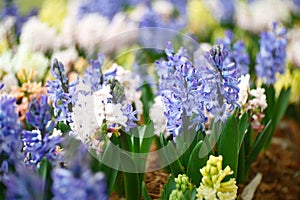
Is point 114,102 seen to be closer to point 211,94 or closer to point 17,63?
point 211,94

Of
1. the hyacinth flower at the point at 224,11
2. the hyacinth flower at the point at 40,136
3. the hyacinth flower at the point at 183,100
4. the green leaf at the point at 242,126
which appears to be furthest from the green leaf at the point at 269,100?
the hyacinth flower at the point at 224,11

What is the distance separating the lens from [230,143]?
57.1 inches

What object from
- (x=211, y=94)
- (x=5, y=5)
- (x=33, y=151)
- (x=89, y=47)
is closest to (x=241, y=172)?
(x=211, y=94)

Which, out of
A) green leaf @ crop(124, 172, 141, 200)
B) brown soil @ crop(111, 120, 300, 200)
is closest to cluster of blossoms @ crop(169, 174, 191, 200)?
green leaf @ crop(124, 172, 141, 200)

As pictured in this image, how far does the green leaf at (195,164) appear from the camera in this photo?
1409mm

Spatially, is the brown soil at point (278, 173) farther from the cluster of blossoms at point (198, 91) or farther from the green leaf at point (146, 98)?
the cluster of blossoms at point (198, 91)

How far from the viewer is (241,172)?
168 cm

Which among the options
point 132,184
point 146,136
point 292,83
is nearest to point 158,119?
point 146,136

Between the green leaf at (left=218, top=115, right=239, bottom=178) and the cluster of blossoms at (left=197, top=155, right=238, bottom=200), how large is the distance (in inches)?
7.9

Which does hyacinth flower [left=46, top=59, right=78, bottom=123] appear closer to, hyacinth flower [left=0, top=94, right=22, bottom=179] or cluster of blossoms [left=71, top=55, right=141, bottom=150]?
cluster of blossoms [left=71, top=55, right=141, bottom=150]

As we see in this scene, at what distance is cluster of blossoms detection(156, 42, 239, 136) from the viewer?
1396mm

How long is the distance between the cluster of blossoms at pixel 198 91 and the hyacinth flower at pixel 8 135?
404 mm

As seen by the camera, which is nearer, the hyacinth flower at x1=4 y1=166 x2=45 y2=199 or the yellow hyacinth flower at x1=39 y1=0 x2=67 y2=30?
the hyacinth flower at x1=4 y1=166 x2=45 y2=199

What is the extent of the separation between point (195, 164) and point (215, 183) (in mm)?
189
